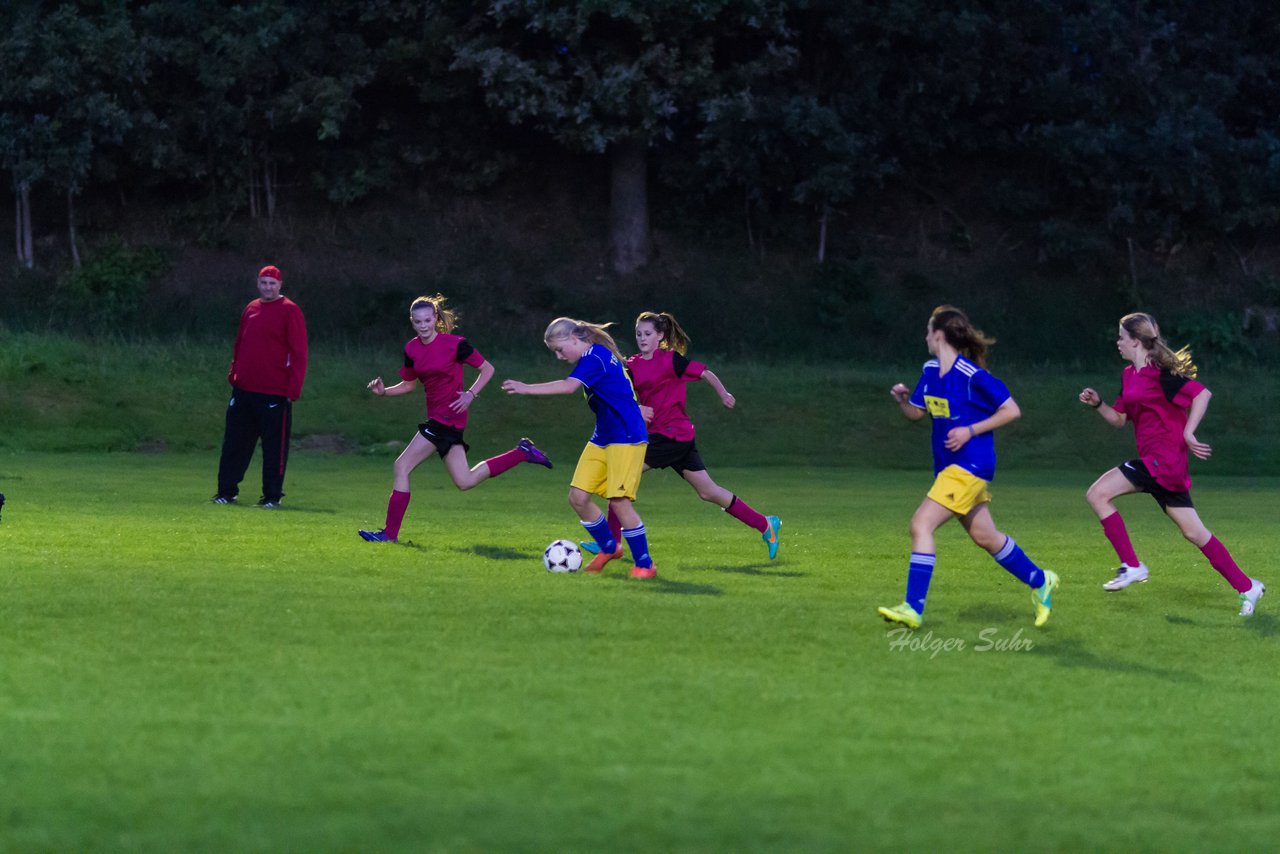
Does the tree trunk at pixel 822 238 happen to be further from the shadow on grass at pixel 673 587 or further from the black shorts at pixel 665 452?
the shadow on grass at pixel 673 587

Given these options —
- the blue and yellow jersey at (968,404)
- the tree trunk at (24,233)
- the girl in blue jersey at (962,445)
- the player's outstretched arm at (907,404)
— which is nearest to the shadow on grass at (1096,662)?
the girl in blue jersey at (962,445)

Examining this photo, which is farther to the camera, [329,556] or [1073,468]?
[1073,468]

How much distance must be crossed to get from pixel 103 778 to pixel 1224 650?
17.8 ft

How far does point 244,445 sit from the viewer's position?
→ 15.1m

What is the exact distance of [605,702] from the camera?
6.45m

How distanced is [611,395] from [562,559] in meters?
1.08

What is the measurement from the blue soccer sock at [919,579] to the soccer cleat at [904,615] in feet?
0.12

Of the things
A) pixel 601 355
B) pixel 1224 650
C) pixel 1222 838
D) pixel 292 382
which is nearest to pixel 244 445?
pixel 292 382

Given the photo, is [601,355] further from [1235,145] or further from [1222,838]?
[1235,145]

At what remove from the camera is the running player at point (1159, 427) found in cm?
970

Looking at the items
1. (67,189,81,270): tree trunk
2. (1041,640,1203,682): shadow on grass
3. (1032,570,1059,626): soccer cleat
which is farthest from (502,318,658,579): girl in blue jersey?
(67,189,81,270): tree trunk

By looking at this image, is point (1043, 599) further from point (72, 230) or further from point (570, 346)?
point (72, 230)

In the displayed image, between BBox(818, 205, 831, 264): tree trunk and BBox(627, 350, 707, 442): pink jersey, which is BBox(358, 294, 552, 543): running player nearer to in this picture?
BBox(627, 350, 707, 442): pink jersey

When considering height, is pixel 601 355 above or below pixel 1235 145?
below
